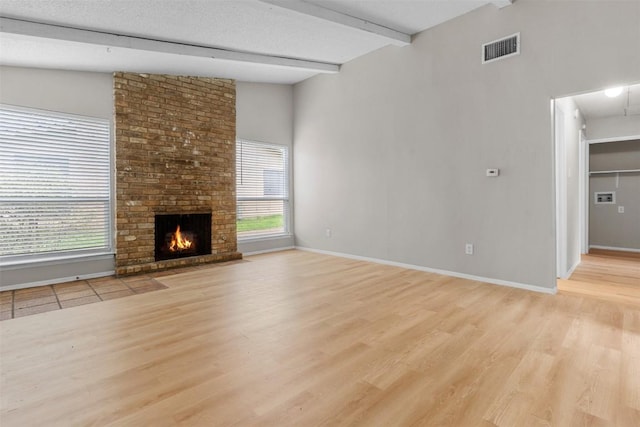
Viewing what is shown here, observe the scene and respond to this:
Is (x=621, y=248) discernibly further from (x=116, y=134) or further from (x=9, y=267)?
(x=9, y=267)

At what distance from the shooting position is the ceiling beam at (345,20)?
3.50 meters

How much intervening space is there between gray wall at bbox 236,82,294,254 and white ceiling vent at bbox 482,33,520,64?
3.74 m

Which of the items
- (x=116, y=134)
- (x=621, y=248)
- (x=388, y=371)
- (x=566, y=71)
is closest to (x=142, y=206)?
(x=116, y=134)

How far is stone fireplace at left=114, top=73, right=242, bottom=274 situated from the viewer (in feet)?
15.6

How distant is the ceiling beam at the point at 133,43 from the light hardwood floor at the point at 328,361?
2.70m

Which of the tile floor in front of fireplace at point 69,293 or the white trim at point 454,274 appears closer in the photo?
the tile floor in front of fireplace at point 69,293

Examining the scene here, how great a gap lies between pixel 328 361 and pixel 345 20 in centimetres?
368

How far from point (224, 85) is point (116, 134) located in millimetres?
1920

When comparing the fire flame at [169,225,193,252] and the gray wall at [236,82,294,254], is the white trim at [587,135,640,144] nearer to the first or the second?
the gray wall at [236,82,294,254]

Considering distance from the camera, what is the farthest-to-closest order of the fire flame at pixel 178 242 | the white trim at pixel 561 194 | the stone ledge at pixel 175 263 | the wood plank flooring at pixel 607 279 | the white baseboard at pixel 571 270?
1. the fire flame at pixel 178 242
2. the stone ledge at pixel 175 263
3. the white baseboard at pixel 571 270
4. the white trim at pixel 561 194
5. the wood plank flooring at pixel 607 279

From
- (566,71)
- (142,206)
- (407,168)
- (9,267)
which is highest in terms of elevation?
(566,71)

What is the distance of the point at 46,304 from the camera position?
3.46 m

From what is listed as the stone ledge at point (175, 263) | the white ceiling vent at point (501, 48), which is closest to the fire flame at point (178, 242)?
the stone ledge at point (175, 263)

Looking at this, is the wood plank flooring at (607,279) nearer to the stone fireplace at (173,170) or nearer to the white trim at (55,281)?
the stone fireplace at (173,170)
